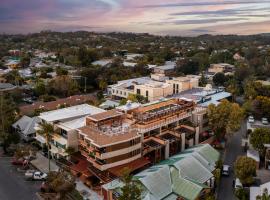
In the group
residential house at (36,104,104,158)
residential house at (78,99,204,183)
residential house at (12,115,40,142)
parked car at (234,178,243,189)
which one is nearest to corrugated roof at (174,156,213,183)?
parked car at (234,178,243,189)

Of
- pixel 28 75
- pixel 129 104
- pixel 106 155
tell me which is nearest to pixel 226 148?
pixel 129 104

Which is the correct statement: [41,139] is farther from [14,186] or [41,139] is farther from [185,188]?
[185,188]

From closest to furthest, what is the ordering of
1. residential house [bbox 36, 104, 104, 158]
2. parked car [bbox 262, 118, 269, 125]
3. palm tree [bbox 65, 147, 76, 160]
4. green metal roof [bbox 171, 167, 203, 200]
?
1. green metal roof [bbox 171, 167, 203, 200]
2. palm tree [bbox 65, 147, 76, 160]
3. residential house [bbox 36, 104, 104, 158]
4. parked car [bbox 262, 118, 269, 125]

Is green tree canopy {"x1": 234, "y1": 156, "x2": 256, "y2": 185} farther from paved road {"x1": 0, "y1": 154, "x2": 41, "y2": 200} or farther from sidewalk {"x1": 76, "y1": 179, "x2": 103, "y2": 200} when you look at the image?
paved road {"x1": 0, "y1": 154, "x2": 41, "y2": 200}

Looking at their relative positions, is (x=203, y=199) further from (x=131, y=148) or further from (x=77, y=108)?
(x=77, y=108)

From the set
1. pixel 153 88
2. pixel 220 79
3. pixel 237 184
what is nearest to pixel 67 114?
pixel 153 88
